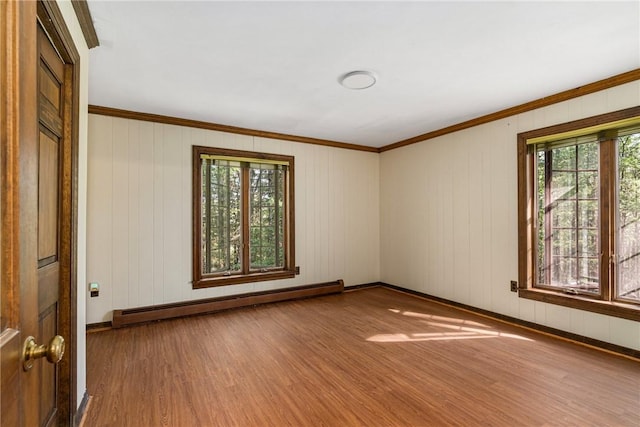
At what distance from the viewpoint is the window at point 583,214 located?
285cm

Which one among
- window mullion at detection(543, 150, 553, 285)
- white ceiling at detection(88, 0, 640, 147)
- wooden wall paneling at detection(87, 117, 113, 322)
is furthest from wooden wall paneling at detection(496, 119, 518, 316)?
wooden wall paneling at detection(87, 117, 113, 322)

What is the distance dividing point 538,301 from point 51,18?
4.41m

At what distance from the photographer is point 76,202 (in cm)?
184

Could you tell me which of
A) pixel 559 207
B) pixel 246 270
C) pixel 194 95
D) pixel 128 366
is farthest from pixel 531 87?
pixel 128 366

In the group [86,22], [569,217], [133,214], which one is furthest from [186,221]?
[569,217]

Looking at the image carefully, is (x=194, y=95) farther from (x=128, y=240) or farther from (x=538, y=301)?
(x=538, y=301)

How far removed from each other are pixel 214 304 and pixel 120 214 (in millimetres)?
1532

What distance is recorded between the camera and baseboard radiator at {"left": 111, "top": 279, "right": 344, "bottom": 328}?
3.60 metres

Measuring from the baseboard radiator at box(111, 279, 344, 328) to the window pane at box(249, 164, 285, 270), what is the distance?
17.1 inches

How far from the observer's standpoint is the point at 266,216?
15.4ft

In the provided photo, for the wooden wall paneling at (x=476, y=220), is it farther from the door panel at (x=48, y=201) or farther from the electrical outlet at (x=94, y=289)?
the electrical outlet at (x=94, y=289)

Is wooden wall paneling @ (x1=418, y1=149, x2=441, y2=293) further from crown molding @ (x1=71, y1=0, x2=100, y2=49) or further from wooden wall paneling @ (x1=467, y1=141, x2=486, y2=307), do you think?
crown molding @ (x1=71, y1=0, x2=100, y2=49)

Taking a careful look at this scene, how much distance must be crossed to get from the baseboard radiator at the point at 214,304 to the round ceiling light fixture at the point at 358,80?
2.93m

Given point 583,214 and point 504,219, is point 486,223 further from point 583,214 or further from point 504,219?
point 583,214
